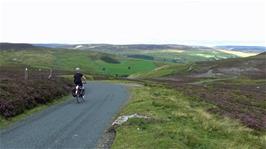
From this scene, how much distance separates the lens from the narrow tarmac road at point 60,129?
18.4 m

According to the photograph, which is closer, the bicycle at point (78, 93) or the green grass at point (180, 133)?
the green grass at point (180, 133)

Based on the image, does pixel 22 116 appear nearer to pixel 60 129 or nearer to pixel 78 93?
pixel 60 129

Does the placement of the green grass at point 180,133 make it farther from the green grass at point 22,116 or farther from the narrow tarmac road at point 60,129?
the green grass at point 22,116

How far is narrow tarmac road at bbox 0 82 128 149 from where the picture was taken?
1838cm

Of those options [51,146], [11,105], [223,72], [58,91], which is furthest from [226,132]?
Result: [223,72]

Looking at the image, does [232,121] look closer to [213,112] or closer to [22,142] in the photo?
[213,112]

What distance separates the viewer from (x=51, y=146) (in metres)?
17.8

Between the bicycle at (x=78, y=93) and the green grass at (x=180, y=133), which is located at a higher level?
the green grass at (x=180, y=133)

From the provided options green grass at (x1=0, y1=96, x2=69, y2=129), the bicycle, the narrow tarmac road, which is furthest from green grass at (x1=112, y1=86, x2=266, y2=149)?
the bicycle

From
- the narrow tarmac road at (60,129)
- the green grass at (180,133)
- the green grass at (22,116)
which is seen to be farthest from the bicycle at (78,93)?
the green grass at (180,133)

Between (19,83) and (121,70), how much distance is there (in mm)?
156738

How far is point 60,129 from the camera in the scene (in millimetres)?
22109

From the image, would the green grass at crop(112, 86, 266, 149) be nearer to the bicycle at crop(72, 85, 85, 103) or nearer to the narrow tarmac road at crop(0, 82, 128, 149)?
the narrow tarmac road at crop(0, 82, 128, 149)

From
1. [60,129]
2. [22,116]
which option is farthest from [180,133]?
[22,116]
